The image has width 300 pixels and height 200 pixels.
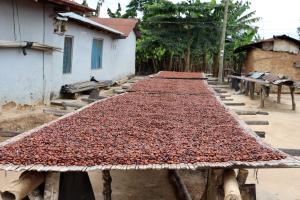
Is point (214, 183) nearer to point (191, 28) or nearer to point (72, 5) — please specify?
point (72, 5)

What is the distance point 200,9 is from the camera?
80.7 ft

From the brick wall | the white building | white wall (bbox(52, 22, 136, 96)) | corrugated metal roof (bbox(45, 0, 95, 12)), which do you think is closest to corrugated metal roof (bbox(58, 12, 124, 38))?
the white building

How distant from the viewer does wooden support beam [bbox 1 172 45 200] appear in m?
3.05

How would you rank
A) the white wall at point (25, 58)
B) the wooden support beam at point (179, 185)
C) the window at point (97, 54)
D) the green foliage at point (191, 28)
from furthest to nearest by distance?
the green foliage at point (191, 28)
the window at point (97, 54)
the white wall at point (25, 58)
the wooden support beam at point (179, 185)

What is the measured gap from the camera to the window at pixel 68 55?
14.5 meters

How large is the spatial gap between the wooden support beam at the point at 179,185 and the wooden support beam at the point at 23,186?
2.30 metres

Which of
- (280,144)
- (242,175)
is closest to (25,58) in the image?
(280,144)

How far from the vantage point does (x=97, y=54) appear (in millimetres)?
18453

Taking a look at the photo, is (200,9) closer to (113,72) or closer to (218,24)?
(218,24)

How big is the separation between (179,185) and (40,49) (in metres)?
6.67

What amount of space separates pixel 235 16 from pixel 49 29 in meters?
16.4

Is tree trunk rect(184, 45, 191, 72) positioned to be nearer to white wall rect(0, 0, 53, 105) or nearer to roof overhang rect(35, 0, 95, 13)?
white wall rect(0, 0, 53, 105)

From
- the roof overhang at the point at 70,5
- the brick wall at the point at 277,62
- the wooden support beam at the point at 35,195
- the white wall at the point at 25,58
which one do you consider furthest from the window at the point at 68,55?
the wooden support beam at the point at 35,195

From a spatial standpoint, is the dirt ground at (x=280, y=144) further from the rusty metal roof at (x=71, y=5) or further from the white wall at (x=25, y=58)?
the white wall at (x=25, y=58)
